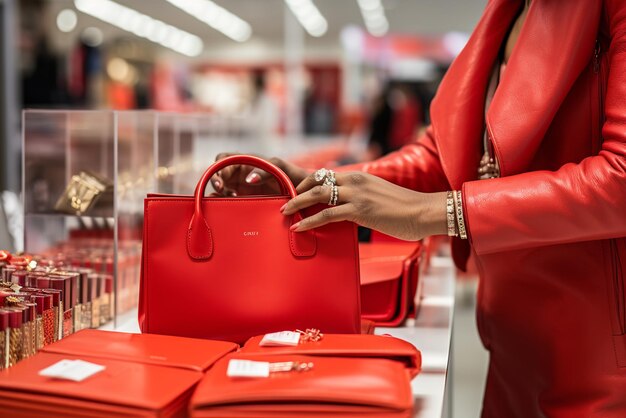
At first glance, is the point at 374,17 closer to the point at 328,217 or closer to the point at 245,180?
the point at 245,180

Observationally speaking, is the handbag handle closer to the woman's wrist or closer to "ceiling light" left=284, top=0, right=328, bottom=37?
the woman's wrist

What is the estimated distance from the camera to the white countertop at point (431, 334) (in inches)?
55.6

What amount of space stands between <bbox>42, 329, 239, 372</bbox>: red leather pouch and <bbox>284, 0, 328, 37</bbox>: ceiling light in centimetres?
1306

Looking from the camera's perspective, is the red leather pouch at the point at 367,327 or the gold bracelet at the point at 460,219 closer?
the gold bracelet at the point at 460,219

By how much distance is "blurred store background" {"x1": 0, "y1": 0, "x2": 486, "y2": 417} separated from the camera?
5.86 m

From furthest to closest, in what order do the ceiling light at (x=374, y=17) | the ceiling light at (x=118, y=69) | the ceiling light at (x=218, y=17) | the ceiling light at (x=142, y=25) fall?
the ceiling light at (x=118, y=69) < the ceiling light at (x=374, y=17) < the ceiling light at (x=218, y=17) < the ceiling light at (x=142, y=25)

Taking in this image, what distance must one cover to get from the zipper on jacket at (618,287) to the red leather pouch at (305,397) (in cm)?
58

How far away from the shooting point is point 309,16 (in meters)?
18.5

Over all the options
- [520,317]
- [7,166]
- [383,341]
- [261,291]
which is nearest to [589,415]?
[520,317]

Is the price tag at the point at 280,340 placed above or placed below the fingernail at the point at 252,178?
below

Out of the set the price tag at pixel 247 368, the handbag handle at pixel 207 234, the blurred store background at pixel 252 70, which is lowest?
the price tag at pixel 247 368

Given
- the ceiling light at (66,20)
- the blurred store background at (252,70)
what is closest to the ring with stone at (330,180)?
the blurred store background at (252,70)

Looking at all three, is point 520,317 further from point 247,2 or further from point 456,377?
point 247,2

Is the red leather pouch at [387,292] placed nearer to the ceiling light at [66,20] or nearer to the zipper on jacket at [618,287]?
the zipper on jacket at [618,287]
